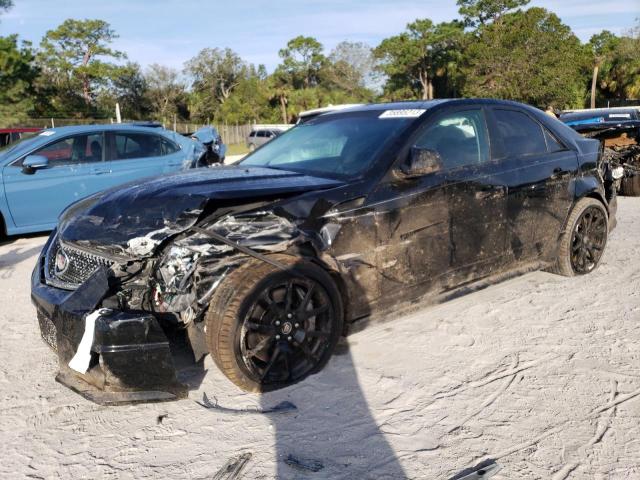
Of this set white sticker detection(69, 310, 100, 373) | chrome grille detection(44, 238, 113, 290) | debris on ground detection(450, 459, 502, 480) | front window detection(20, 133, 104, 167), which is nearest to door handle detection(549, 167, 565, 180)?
debris on ground detection(450, 459, 502, 480)

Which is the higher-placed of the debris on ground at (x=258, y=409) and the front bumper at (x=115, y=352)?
the front bumper at (x=115, y=352)

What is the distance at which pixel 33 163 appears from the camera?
7.43m

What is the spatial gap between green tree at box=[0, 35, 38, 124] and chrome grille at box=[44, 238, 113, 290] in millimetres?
34660

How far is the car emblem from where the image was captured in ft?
11.5

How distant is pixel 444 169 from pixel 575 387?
1668 mm

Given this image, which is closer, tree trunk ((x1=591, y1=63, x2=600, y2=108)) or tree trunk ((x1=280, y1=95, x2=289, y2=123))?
tree trunk ((x1=591, y1=63, x2=600, y2=108))

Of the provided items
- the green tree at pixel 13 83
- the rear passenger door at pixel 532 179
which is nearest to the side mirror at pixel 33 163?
the rear passenger door at pixel 532 179

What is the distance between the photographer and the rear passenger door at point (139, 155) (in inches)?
317

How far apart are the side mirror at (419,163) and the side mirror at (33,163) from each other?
5.66 meters

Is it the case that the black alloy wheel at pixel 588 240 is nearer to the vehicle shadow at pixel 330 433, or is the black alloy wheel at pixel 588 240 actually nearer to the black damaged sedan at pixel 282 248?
the black damaged sedan at pixel 282 248

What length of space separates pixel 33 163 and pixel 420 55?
51824 mm

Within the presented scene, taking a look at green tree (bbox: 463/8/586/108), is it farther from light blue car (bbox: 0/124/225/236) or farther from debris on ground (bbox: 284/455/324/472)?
debris on ground (bbox: 284/455/324/472)

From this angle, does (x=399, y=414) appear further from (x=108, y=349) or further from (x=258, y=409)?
(x=108, y=349)

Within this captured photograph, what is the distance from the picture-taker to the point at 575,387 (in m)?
3.28
